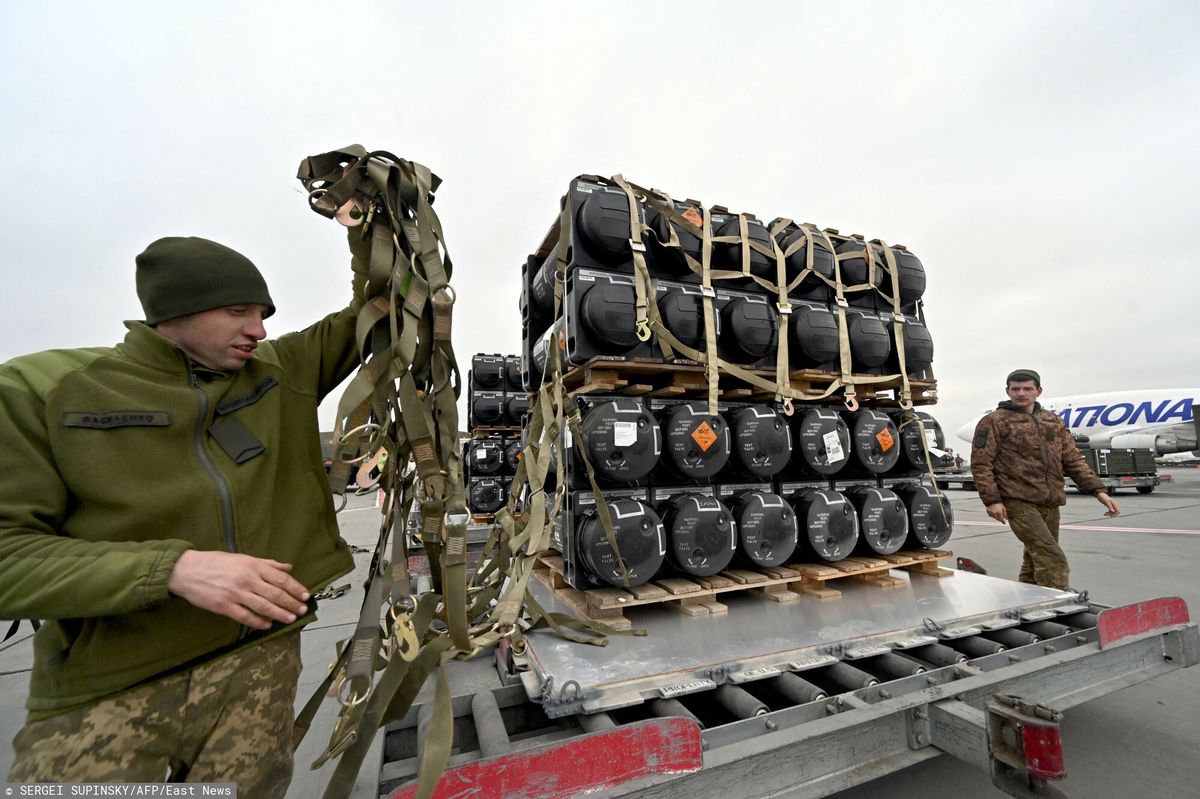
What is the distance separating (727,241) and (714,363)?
92 cm

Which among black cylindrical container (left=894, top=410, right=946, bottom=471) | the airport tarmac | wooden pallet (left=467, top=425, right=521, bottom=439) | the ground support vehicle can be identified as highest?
wooden pallet (left=467, top=425, right=521, bottom=439)

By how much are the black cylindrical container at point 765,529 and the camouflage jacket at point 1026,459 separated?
1962 millimetres

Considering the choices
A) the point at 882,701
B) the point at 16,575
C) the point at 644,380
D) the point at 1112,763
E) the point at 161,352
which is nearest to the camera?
the point at 16,575

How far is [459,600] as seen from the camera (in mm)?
1484

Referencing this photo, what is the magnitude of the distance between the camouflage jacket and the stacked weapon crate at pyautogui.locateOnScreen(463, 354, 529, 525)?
559cm

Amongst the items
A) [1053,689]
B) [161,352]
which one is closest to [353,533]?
[161,352]

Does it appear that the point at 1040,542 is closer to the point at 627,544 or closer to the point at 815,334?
the point at 815,334

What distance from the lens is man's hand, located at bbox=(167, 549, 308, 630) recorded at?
111 centimetres

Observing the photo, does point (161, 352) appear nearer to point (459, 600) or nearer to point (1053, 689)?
point (459, 600)

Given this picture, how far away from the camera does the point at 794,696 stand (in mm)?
2021

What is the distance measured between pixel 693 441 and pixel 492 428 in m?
5.51

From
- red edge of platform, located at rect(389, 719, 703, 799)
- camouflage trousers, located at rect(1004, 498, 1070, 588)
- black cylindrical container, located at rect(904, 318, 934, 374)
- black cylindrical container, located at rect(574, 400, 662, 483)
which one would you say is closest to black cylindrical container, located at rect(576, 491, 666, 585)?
black cylindrical container, located at rect(574, 400, 662, 483)

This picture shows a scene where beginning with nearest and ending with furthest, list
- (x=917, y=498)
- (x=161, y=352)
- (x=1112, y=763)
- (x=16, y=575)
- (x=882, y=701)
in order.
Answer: (x=16, y=575), (x=161, y=352), (x=882, y=701), (x=1112, y=763), (x=917, y=498)

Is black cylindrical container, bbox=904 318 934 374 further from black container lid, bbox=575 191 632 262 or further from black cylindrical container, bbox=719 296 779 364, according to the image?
black container lid, bbox=575 191 632 262
